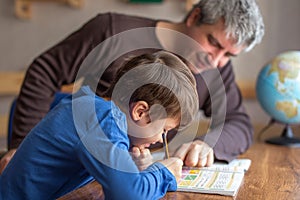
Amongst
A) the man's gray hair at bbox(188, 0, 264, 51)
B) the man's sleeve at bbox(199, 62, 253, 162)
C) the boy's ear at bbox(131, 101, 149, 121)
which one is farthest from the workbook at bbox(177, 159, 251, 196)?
the man's gray hair at bbox(188, 0, 264, 51)

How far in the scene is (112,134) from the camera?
87 centimetres

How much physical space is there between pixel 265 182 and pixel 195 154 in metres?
0.21

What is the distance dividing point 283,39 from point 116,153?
69.6 inches

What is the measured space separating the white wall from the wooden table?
2.80 feet

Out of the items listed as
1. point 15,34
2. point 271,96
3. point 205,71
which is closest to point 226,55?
point 205,71

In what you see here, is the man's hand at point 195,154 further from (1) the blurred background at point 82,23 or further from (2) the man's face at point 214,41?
(1) the blurred background at point 82,23

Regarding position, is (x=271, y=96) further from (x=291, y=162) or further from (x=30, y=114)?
(x=30, y=114)

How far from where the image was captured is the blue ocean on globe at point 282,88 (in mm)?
1779

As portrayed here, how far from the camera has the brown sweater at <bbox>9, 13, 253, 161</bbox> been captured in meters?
1.58

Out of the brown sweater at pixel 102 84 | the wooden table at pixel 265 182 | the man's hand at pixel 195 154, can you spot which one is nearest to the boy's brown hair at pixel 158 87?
the wooden table at pixel 265 182

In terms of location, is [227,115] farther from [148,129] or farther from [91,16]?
[91,16]

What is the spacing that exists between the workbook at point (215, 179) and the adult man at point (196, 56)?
0.08 metres

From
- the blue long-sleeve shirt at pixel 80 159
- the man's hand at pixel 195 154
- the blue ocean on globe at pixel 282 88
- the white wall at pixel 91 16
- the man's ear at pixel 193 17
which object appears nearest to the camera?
the blue long-sleeve shirt at pixel 80 159

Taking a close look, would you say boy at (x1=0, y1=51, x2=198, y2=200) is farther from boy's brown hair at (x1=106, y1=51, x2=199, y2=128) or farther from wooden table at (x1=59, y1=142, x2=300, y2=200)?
wooden table at (x1=59, y1=142, x2=300, y2=200)
